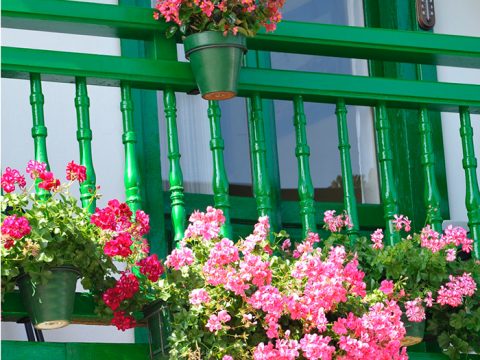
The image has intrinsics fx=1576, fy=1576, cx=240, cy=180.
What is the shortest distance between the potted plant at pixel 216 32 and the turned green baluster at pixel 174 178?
17 cm

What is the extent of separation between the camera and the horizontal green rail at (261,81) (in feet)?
20.4

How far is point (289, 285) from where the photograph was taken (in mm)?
5906

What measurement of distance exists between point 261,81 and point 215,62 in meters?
0.33

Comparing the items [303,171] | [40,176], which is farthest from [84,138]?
[303,171]

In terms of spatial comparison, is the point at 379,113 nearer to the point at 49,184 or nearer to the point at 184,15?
the point at 184,15

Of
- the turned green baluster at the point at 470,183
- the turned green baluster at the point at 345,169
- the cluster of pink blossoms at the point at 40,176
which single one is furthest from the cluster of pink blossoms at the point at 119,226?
the turned green baluster at the point at 470,183

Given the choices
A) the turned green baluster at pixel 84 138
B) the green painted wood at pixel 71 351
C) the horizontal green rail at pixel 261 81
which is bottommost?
the green painted wood at pixel 71 351

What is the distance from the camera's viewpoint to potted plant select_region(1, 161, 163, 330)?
5.59 meters

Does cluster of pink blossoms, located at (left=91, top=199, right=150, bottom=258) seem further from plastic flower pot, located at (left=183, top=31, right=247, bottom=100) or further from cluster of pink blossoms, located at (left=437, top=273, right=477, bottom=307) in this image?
cluster of pink blossoms, located at (left=437, top=273, right=477, bottom=307)

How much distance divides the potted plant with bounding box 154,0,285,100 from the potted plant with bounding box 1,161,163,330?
0.74m

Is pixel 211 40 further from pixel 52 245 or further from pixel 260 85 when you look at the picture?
pixel 52 245

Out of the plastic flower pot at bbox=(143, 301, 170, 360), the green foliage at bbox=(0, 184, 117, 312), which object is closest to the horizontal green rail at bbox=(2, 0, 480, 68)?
the green foliage at bbox=(0, 184, 117, 312)

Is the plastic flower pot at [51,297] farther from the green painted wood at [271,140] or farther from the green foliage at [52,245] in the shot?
the green painted wood at [271,140]

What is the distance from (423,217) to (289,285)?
86.1 inches
